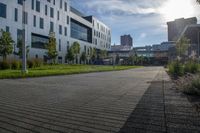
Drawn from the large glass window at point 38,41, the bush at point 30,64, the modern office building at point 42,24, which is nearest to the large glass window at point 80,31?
the modern office building at point 42,24

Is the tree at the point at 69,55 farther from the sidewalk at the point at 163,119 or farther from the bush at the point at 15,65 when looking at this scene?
the sidewalk at the point at 163,119

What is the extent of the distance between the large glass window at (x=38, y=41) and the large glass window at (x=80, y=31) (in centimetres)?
1886

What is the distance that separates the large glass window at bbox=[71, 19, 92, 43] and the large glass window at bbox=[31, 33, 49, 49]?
1886 cm

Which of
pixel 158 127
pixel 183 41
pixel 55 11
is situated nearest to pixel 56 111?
pixel 158 127

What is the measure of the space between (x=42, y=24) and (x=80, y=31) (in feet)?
89.3

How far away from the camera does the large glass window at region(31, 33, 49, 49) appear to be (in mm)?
51209

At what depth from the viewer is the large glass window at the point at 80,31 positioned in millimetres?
74125

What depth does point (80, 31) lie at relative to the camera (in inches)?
3127

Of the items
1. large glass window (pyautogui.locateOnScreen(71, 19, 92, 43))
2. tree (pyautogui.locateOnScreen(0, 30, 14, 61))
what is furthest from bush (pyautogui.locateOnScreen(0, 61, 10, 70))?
large glass window (pyautogui.locateOnScreen(71, 19, 92, 43))

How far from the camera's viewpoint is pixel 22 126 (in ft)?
13.7

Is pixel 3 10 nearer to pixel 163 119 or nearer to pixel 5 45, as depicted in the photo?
pixel 5 45

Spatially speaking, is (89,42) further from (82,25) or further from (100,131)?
(100,131)

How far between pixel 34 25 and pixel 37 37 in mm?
3468

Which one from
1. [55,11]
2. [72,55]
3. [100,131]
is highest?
[55,11]
